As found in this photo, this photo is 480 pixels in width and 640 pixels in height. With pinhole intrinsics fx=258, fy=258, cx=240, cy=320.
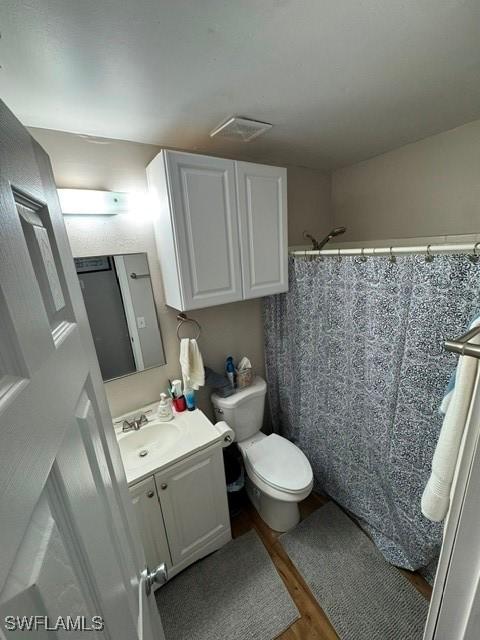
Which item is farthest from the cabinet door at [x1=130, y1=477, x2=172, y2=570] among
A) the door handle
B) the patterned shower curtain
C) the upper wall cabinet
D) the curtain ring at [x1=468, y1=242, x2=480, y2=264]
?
the curtain ring at [x1=468, y1=242, x2=480, y2=264]

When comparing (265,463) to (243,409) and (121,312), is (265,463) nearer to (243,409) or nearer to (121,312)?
(243,409)

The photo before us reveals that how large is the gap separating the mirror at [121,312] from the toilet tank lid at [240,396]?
0.46 metres

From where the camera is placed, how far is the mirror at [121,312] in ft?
4.33

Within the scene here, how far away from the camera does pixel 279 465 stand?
153 centimetres

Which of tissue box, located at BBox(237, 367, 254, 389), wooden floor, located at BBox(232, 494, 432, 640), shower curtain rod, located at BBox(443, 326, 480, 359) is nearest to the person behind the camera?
shower curtain rod, located at BBox(443, 326, 480, 359)

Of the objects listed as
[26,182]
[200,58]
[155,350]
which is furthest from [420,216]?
[26,182]

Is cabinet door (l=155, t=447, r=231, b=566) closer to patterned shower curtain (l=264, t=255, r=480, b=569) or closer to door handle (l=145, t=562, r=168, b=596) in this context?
door handle (l=145, t=562, r=168, b=596)

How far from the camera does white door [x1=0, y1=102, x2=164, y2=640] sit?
0.82 ft

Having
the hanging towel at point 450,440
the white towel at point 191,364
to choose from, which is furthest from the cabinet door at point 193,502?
the hanging towel at point 450,440

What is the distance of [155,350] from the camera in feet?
5.03

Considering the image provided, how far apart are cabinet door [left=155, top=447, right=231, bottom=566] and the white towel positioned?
397 mm

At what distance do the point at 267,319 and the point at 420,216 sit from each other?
1.18m

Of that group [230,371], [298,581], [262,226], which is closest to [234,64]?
[262,226]

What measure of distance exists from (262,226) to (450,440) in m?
1.25
